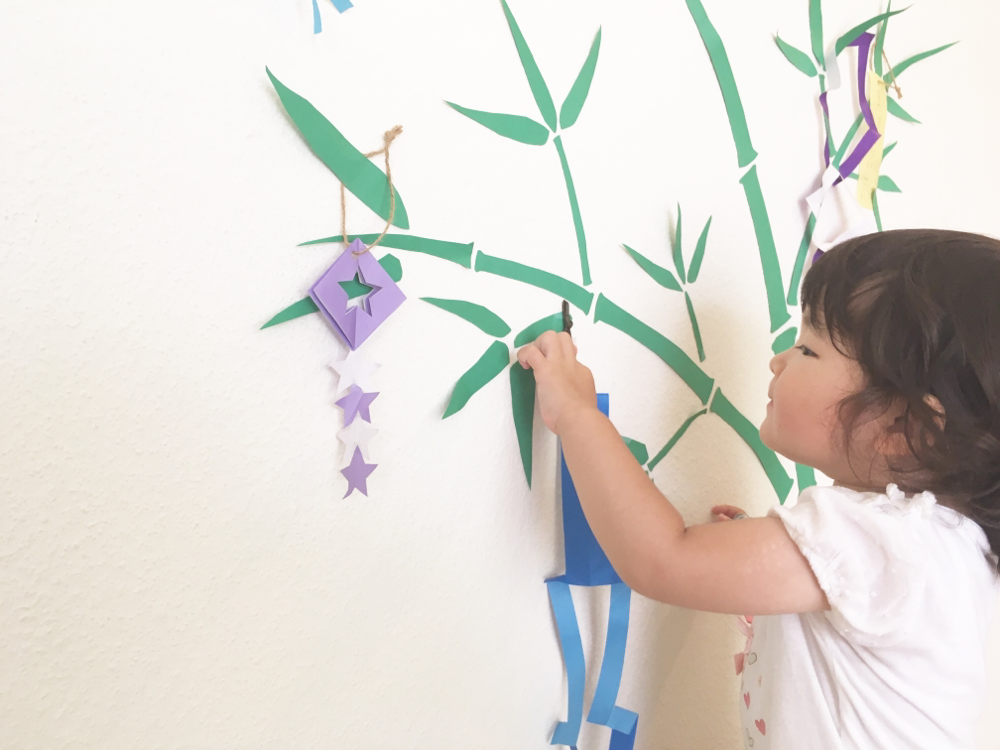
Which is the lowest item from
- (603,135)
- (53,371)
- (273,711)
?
(273,711)

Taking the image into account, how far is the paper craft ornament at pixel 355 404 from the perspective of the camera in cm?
48

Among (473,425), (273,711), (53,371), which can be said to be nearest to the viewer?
(53,371)

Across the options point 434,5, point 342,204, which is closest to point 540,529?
point 342,204

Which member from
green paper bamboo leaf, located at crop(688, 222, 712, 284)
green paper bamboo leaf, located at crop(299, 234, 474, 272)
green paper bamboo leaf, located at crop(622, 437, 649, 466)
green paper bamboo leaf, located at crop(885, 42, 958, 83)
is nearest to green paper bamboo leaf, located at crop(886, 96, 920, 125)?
green paper bamboo leaf, located at crop(885, 42, 958, 83)

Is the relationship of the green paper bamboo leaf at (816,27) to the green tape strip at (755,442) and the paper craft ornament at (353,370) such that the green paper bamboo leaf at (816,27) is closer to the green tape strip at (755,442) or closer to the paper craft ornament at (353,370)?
the green tape strip at (755,442)

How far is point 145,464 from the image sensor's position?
15.9 inches

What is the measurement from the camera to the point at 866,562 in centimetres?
51

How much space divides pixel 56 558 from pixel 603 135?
0.55m

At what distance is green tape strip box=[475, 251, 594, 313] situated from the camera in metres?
0.57

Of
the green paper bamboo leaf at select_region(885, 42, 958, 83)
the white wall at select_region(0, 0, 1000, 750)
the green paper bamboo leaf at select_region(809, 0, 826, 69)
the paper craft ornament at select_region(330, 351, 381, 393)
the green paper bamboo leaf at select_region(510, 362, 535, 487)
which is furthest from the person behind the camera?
the green paper bamboo leaf at select_region(885, 42, 958, 83)

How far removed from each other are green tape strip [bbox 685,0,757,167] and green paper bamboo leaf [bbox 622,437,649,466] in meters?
A: 0.35

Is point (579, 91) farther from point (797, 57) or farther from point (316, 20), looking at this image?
point (797, 57)

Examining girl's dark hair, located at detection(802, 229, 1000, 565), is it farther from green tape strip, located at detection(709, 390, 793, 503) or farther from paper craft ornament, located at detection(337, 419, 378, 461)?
paper craft ornament, located at detection(337, 419, 378, 461)

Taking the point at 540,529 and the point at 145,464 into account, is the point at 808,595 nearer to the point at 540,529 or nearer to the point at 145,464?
the point at 540,529
